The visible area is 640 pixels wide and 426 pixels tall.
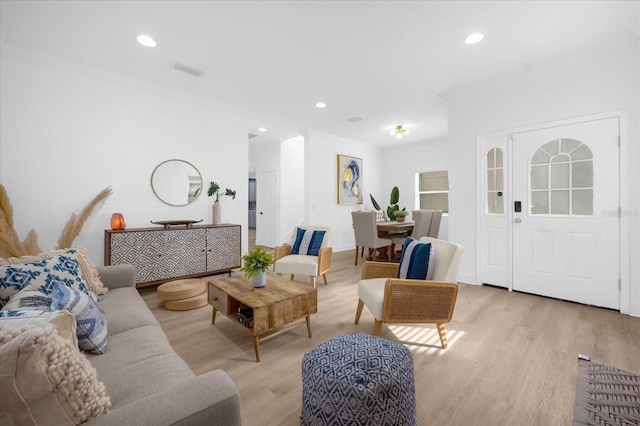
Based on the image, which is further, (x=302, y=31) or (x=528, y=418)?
(x=302, y=31)

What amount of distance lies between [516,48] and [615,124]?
122 centimetres

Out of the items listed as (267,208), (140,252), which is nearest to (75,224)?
(140,252)

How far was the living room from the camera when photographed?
2.67 m

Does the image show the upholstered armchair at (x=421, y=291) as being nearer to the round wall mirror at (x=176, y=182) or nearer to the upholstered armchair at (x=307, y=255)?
the upholstered armchair at (x=307, y=255)

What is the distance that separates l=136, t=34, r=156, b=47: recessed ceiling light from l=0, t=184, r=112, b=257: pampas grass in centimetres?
174

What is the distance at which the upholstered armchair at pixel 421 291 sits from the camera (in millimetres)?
1990

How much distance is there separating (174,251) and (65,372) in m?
3.01

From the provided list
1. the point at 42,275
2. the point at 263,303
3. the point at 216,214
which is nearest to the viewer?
the point at 42,275

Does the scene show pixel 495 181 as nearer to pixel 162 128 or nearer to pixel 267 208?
pixel 162 128

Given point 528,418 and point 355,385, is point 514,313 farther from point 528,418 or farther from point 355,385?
point 355,385

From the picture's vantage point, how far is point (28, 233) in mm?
2889

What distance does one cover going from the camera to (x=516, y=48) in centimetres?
277

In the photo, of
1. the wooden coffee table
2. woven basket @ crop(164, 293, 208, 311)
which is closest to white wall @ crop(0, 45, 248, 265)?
woven basket @ crop(164, 293, 208, 311)

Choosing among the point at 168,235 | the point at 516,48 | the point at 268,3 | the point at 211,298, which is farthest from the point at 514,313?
the point at 168,235
